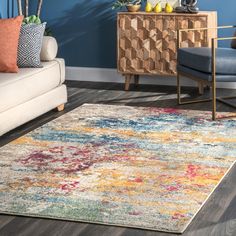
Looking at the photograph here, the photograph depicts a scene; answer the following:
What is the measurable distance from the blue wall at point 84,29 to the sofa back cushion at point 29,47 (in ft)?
5.23

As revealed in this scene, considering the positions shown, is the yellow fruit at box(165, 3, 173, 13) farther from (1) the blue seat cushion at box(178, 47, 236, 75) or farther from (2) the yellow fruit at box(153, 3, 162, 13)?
(1) the blue seat cushion at box(178, 47, 236, 75)

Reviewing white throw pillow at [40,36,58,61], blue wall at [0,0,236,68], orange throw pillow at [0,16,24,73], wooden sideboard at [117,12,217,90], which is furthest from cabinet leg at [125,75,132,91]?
orange throw pillow at [0,16,24,73]

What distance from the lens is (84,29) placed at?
23.2ft

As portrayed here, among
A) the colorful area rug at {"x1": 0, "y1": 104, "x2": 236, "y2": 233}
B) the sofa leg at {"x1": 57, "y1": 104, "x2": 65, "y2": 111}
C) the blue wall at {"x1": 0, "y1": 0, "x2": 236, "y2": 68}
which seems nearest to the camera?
the colorful area rug at {"x1": 0, "y1": 104, "x2": 236, "y2": 233}

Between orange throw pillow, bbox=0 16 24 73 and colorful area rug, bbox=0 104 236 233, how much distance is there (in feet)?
1.75

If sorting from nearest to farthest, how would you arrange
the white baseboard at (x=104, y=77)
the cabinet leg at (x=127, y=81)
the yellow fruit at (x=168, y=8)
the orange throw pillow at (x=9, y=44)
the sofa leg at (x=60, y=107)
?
the orange throw pillow at (x=9, y=44) → the sofa leg at (x=60, y=107) → the yellow fruit at (x=168, y=8) → the cabinet leg at (x=127, y=81) → the white baseboard at (x=104, y=77)

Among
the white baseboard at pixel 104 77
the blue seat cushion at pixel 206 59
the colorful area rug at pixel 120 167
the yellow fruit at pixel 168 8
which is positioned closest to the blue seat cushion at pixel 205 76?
the blue seat cushion at pixel 206 59

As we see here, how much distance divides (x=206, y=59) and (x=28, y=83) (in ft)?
4.49

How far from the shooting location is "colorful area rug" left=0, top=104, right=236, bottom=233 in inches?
138

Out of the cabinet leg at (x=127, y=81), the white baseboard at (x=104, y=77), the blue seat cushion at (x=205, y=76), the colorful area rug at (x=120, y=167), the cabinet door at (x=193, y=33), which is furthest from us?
the white baseboard at (x=104, y=77)

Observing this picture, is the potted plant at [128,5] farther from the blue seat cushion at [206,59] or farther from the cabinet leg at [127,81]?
the blue seat cushion at [206,59]

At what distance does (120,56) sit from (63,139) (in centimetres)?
196

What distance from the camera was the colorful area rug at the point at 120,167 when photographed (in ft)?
11.5

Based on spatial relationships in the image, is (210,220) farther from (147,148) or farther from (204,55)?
(204,55)
